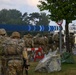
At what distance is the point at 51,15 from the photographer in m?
22.9

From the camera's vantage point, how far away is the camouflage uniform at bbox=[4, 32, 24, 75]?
35.2 ft

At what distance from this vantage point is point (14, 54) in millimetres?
10859

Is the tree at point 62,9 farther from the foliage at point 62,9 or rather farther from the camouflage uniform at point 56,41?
the camouflage uniform at point 56,41

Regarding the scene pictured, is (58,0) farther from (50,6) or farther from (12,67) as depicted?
(12,67)

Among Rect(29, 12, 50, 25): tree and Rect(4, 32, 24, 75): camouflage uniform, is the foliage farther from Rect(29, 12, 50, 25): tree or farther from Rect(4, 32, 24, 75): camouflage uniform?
Rect(29, 12, 50, 25): tree

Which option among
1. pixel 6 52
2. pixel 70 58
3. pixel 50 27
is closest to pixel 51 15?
pixel 70 58

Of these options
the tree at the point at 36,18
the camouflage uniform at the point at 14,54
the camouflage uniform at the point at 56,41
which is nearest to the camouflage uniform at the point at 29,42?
the camouflage uniform at the point at 56,41

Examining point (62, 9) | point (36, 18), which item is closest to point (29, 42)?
point (62, 9)

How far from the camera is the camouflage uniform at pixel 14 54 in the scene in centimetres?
1072

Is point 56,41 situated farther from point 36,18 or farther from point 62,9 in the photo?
point 36,18

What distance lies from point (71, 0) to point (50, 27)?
31602mm

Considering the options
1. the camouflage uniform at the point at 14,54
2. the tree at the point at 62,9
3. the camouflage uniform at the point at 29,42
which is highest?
the tree at the point at 62,9

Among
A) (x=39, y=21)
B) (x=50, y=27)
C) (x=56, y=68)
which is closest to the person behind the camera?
(x=56, y=68)

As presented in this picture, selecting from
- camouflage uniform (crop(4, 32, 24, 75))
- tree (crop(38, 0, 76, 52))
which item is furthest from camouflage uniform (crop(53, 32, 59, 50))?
camouflage uniform (crop(4, 32, 24, 75))
